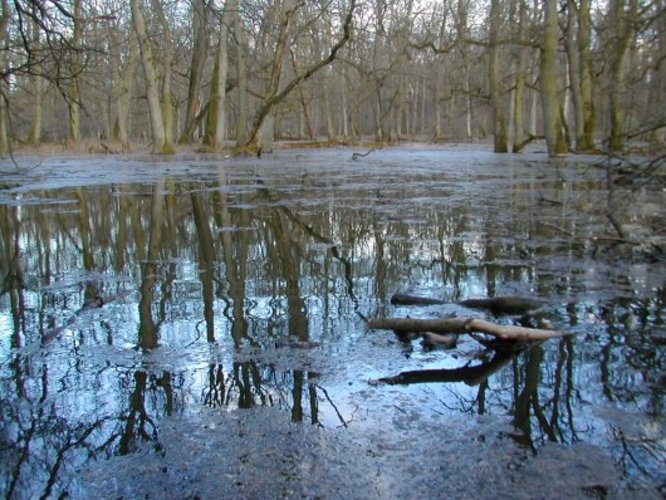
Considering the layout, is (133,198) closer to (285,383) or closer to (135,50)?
(285,383)

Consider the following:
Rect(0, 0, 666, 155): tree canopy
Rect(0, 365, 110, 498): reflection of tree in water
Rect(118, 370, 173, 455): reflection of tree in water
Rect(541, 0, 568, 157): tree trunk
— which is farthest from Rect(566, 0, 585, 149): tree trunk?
Rect(0, 365, 110, 498): reflection of tree in water

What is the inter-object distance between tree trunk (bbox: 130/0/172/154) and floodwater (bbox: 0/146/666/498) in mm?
18130

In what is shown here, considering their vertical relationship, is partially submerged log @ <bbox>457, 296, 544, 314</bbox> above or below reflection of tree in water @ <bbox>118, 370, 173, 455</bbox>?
→ above

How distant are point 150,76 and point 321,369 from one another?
76.4 feet

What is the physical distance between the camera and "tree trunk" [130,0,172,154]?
22.9m

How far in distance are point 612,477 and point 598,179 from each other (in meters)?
11.6

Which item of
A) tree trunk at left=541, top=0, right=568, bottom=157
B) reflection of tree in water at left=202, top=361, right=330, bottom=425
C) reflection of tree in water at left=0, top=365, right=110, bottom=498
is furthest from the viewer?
tree trunk at left=541, top=0, right=568, bottom=157

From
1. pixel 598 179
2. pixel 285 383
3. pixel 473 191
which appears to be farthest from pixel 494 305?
pixel 598 179

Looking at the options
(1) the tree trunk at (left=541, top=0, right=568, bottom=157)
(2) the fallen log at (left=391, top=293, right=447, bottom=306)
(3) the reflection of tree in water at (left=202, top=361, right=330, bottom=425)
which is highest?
(1) the tree trunk at (left=541, top=0, right=568, bottom=157)

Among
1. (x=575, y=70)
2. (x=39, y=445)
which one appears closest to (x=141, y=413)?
(x=39, y=445)

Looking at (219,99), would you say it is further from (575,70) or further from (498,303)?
(498,303)

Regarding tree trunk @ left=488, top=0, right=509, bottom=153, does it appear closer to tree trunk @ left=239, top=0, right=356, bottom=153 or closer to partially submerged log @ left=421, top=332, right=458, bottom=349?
tree trunk @ left=239, top=0, right=356, bottom=153

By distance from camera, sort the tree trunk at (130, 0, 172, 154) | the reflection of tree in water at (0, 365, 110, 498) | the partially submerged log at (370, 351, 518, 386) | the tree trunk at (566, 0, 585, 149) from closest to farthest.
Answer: the reflection of tree in water at (0, 365, 110, 498) → the partially submerged log at (370, 351, 518, 386) → the tree trunk at (566, 0, 585, 149) → the tree trunk at (130, 0, 172, 154)

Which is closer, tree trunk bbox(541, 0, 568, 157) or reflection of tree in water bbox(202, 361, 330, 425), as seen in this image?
reflection of tree in water bbox(202, 361, 330, 425)
